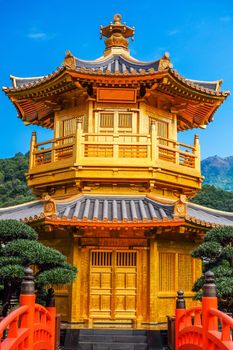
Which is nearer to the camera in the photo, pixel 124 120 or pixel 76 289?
pixel 76 289

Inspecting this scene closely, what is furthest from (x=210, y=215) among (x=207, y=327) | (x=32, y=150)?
(x=207, y=327)

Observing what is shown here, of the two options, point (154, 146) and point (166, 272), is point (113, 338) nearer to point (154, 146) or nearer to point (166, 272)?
point (166, 272)

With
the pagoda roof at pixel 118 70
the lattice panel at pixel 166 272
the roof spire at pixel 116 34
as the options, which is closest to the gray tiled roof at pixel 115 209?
the lattice panel at pixel 166 272

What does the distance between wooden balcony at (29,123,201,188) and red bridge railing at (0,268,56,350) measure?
530 cm

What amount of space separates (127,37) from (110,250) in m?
8.81

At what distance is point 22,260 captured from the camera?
9797mm

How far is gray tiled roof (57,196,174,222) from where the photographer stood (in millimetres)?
12914

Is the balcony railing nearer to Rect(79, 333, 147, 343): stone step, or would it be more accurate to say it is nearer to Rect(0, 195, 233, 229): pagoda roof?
Rect(0, 195, 233, 229): pagoda roof

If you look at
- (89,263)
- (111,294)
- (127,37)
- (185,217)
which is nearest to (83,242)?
(89,263)

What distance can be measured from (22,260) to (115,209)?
433 centimetres

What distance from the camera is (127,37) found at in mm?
18516

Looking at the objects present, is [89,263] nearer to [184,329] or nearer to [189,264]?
[189,264]

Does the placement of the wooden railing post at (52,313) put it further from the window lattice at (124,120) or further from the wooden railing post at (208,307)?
the window lattice at (124,120)

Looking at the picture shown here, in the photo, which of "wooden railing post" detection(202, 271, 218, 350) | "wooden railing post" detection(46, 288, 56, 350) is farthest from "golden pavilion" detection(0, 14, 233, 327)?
"wooden railing post" detection(202, 271, 218, 350)
